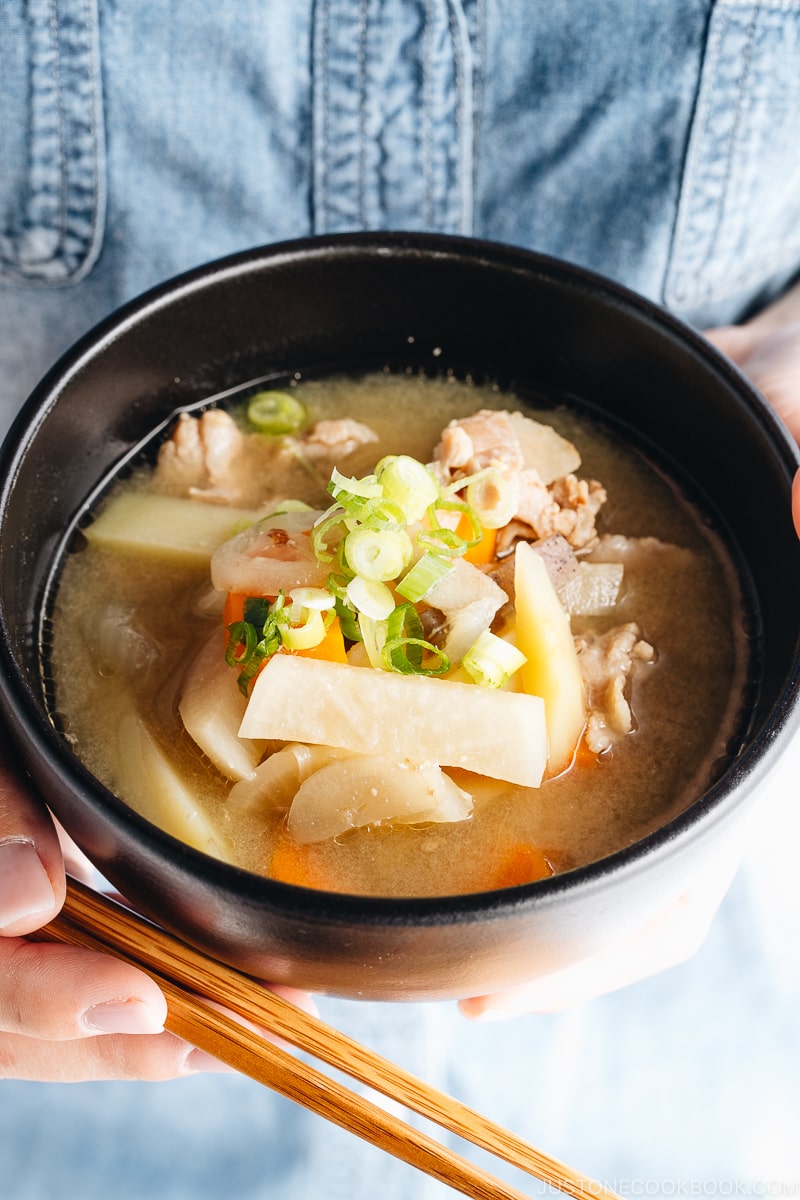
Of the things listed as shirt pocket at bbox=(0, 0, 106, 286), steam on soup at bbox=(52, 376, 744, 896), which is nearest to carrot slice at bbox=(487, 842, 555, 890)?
steam on soup at bbox=(52, 376, 744, 896)

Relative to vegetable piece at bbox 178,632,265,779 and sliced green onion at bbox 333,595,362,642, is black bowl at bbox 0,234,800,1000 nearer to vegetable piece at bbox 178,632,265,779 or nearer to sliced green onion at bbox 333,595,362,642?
vegetable piece at bbox 178,632,265,779

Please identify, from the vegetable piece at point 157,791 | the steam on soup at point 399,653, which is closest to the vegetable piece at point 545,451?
the steam on soup at point 399,653

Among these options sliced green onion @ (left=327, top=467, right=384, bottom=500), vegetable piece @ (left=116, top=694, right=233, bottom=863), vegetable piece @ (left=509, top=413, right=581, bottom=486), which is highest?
vegetable piece @ (left=509, top=413, right=581, bottom=486)

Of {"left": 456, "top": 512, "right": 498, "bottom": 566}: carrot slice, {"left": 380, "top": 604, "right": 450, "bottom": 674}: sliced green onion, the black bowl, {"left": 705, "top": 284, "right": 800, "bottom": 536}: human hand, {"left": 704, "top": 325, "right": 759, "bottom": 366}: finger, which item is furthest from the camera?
{"left": 704, "top": 325, "right": 759, "bottom": 366}: finger

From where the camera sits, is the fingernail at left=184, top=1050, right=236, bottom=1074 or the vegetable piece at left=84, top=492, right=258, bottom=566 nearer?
the fingernail at left=184, top=1050, right=236, bottom=1074

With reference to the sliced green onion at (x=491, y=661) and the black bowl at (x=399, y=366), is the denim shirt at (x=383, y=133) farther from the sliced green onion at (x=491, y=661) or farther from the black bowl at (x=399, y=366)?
the sliced green onion at (x=491, y=661)

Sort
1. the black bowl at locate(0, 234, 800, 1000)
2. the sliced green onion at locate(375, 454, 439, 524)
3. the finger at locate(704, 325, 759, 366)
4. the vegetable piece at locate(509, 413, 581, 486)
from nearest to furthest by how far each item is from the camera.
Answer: the black bowl at locate(0, 234, 800, 1000)
the sliced green onion at locate(375, 454, 439, 524)
the vegetable piece at locate(509, 413, 581, 486)
the finger at locate(704, 325, 759, 366)

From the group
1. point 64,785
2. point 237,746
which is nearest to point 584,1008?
point 237,746

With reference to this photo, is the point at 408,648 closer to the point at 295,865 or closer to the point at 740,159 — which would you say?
the point at 295,865

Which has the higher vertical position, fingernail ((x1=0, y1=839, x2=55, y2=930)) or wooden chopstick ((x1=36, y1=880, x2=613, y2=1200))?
fingernail ((x1=0, y1=839, x2=55, y2=930))
